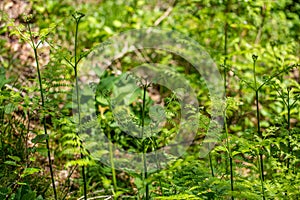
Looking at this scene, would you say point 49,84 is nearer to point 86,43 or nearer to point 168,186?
point 168,186

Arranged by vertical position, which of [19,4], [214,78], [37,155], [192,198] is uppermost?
[19,4]

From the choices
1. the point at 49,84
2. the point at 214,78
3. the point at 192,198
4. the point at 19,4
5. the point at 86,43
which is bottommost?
the point at 192,198

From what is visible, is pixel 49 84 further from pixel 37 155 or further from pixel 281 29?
pixel 281 29

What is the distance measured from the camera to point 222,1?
3.83 meters

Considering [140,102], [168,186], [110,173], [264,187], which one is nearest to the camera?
[264,187]

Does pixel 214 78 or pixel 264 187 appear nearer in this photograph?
pixel 264 187

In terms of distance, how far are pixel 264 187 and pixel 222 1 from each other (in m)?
2.26

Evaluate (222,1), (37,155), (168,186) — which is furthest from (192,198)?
(222,1)

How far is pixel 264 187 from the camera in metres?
1.97

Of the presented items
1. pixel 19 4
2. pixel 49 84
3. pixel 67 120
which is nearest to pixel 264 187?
pixel 67 120

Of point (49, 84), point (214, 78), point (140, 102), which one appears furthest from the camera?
point (214, 78)

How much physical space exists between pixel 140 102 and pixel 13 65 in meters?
1.23

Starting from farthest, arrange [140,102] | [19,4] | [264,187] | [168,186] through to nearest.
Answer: [19,4] → [140,102] → [168,186] → [264,187]

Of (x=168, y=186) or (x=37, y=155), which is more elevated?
(x=37, y=155)
